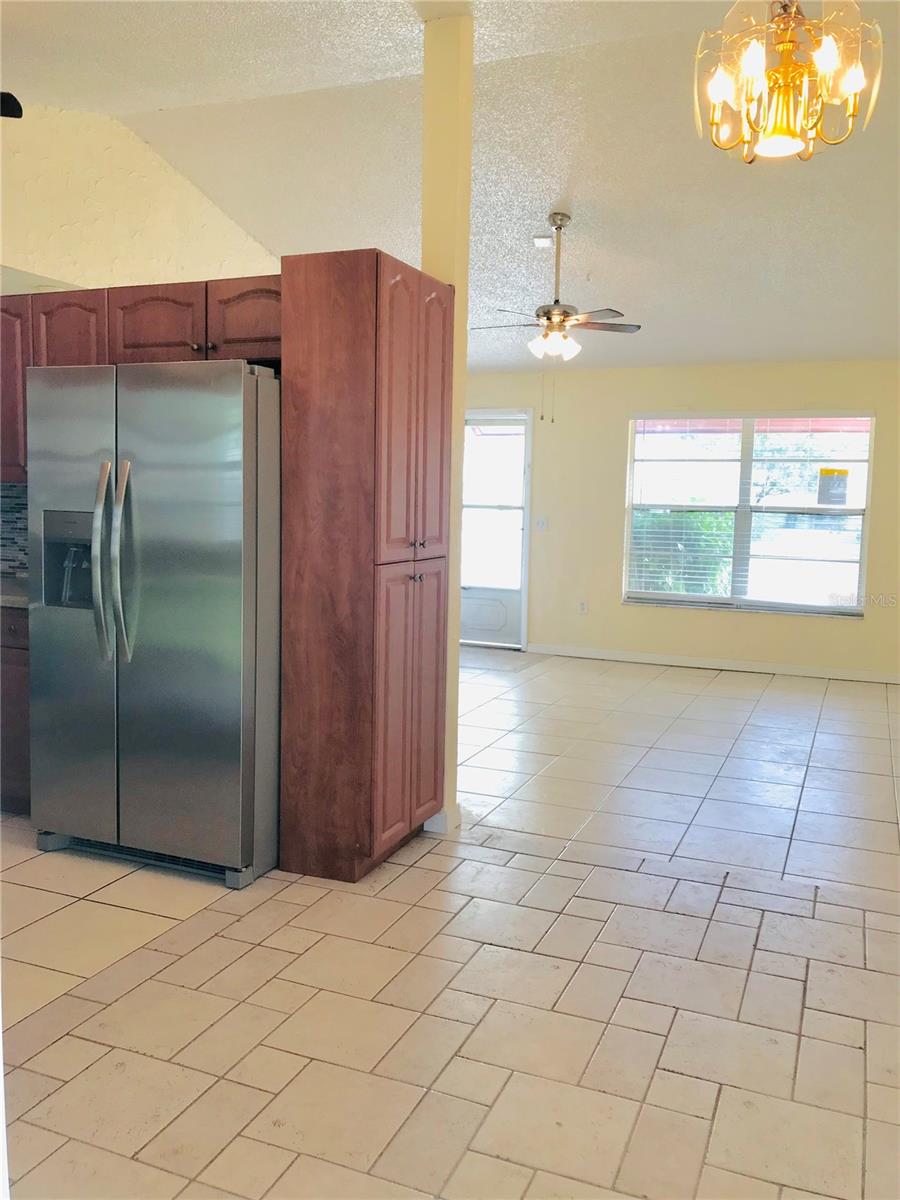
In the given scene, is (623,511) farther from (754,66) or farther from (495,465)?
(754,66)

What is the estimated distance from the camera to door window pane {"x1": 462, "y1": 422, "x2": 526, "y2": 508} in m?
8.11

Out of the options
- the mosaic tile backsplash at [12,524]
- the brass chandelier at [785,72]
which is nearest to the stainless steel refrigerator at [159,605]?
the mosaic tile backsplash at [12,524]

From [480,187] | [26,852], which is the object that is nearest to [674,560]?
[480,187]

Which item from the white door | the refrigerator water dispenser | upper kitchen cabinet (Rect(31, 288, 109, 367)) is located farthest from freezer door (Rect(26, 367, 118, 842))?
the white door

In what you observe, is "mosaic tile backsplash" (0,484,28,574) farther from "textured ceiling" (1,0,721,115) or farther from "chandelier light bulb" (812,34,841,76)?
"chandelier light bulb" (812,34,841,76)

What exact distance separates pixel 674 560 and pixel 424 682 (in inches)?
178

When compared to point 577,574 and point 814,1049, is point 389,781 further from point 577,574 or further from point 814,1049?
point 577,574

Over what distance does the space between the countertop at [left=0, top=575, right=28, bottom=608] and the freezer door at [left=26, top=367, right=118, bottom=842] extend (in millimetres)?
355

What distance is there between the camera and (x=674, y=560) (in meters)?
7.55

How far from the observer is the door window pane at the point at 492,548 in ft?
26.8

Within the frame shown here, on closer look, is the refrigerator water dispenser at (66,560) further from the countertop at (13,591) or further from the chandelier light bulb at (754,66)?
the chandelier light bulb at (754,66)

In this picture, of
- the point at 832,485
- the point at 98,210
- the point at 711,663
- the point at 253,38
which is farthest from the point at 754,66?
the point at 711,663

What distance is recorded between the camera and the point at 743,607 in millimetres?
7293

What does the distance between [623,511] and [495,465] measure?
48.4 inches
